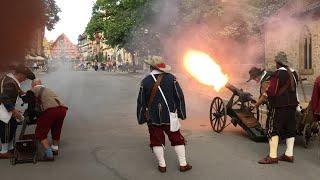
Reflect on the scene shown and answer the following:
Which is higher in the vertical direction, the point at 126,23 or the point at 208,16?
the point at 126,23

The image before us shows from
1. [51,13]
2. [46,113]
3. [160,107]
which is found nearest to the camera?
[51,13]

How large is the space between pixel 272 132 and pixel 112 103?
400 inches

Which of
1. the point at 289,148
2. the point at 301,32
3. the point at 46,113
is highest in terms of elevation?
the point at 301,32

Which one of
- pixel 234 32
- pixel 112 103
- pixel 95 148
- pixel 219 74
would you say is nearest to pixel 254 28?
pixel 234 32

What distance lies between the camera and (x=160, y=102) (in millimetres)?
6348

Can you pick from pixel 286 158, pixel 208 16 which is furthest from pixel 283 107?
pixel 208 16

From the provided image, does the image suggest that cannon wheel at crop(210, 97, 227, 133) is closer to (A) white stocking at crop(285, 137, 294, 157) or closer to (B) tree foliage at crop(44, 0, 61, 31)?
(A) white stocking at crop(285, 137, 294, 157)

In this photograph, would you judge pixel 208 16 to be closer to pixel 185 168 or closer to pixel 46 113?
pixel 46 113

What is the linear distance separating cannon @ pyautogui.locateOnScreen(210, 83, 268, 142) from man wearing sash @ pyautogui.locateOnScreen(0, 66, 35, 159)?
12.4 ft

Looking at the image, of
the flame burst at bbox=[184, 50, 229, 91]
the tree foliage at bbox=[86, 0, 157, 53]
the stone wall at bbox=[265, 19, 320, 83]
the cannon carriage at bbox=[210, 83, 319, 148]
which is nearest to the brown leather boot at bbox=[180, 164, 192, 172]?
the cannon carriage at bbox=[210, 83, 319, 148]

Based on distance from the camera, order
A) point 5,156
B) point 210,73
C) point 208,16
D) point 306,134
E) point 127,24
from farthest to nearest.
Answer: point 127,24 → point 208,16 → point 210,73 → point 306,134 → point 5,156

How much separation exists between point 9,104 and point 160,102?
7.70 ft

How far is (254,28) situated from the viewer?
90.4ft

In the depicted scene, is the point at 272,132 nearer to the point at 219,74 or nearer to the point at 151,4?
the point at 219,74
